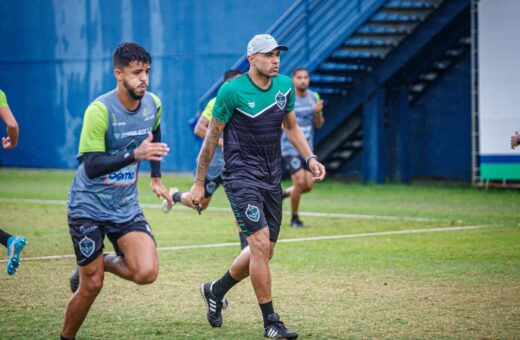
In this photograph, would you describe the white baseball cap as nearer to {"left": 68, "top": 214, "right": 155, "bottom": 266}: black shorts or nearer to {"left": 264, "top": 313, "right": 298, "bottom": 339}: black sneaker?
{"left": 68, "top": 214, "right": 155, "bottom": 266}: black shorts

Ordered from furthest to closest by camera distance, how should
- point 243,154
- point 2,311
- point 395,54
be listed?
point 395,54 < point 2,311 < point 243,154

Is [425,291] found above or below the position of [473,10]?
below

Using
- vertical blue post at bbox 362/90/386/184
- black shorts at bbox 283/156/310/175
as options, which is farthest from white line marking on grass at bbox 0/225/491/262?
vertical blue post at bbox 362/90/386/184

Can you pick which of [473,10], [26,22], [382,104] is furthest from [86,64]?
[473,10]

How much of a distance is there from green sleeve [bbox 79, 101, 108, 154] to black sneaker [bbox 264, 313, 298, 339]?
6.05 feet

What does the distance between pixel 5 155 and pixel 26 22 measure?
467 cm

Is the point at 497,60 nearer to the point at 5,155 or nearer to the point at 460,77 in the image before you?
the point at 460,77

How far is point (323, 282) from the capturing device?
395 inches

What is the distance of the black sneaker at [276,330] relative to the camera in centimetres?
734

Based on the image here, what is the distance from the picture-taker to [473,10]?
22.1m

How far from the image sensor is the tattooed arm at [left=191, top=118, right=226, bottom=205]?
25.9ft

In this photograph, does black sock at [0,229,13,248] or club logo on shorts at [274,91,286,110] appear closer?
club logo on shorts at [274,91,286,110]

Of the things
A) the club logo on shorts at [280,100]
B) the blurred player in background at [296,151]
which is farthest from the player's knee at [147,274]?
the blurred player in background at [296,151]

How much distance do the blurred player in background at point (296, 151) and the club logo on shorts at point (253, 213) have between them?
7050 millimetres
